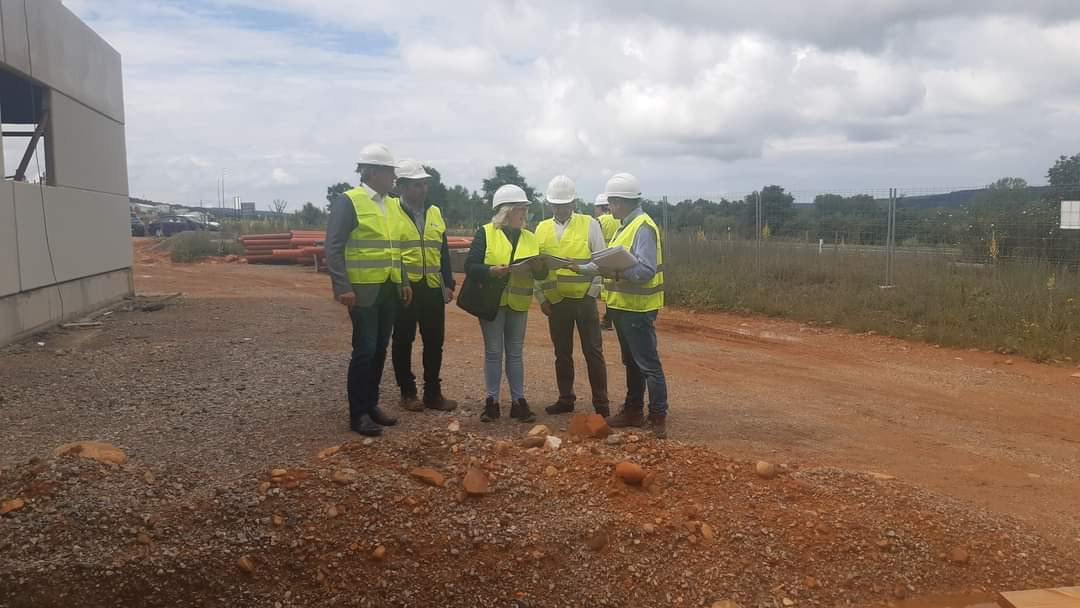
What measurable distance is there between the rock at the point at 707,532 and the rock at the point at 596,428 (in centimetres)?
127

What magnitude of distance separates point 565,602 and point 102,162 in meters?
11.8

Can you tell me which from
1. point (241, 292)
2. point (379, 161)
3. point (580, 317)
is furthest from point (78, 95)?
point (580, 317)

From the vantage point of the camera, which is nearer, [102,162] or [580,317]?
[580,317]

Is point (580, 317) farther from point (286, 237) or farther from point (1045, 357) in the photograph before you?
point (286, 237)

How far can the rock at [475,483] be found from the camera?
452 cm

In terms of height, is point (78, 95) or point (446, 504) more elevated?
point (78, 95)

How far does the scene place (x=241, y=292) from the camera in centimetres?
1727

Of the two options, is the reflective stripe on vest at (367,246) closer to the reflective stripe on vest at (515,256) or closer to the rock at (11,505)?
the reflective stripe on vest at (515,256)

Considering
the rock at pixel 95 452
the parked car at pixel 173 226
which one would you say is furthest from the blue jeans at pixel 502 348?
the parked car at pixel 173 226

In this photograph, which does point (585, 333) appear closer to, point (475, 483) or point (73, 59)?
point (475, 483)

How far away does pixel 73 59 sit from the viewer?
11.7m

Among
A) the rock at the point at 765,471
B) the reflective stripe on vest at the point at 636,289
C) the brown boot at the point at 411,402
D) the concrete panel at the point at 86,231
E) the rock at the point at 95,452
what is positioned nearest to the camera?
the rock at the point at 95,452

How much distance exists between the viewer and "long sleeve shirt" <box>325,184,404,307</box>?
5605 millimetres

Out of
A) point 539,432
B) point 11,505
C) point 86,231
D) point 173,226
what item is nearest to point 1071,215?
point 539,432
